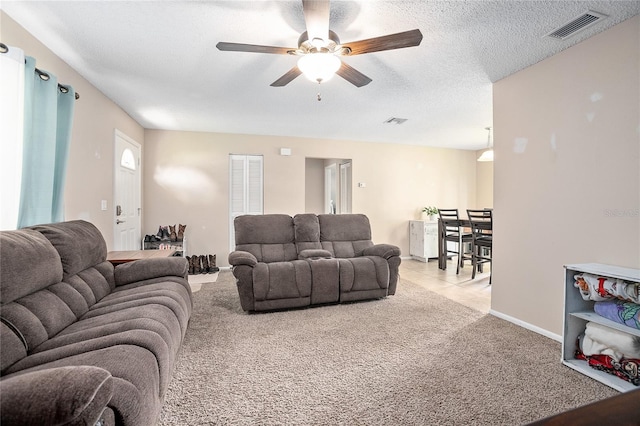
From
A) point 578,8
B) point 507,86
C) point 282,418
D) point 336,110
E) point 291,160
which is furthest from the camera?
point 291,160

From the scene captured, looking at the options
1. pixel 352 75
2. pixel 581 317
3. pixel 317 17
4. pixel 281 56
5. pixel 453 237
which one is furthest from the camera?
pixel 453 237

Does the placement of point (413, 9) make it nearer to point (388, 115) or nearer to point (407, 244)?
point (388, 115)

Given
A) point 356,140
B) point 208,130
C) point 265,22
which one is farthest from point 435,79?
point 208,130

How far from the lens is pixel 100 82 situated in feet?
10.7

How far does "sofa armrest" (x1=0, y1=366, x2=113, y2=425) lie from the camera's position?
2.68ft

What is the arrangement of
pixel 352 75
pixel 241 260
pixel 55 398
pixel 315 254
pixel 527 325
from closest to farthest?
pixel 55 398 → pixel 352 75 → pixel 527 325 → pixel 241 260 → pixel 315 254

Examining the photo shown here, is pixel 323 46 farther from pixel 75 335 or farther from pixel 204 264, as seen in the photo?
pixel 204 264

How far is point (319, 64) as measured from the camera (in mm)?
2039

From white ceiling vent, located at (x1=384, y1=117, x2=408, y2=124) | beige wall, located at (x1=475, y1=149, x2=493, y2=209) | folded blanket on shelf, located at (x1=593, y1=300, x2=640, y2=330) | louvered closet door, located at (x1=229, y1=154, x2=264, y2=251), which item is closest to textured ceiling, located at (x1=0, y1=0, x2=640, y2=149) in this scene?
white ceiling vent, located at (x1=384, y1=117, x2=408, y2=124)

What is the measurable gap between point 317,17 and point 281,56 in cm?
103

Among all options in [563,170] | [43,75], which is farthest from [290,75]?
[563,170]

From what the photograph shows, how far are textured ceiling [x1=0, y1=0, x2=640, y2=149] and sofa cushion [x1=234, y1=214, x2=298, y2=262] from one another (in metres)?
1.50

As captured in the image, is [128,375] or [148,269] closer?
[128,375]

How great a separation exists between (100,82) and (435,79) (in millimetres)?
3478
